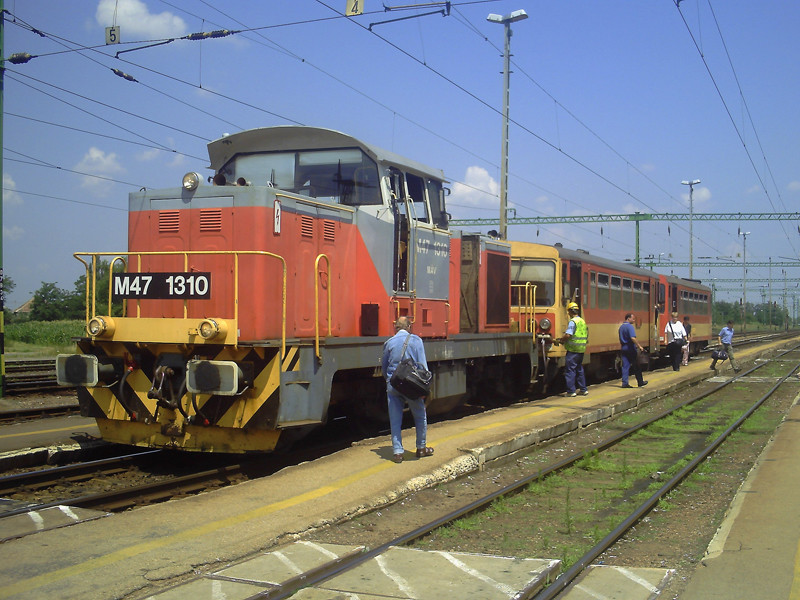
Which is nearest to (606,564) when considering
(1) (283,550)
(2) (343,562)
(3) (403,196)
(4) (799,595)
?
(4) (799,595)

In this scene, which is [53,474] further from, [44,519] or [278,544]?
[278,544]

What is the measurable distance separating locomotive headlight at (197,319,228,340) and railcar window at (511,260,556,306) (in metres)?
9.58

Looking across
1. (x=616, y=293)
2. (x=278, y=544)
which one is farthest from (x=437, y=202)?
(x=616, y=293)

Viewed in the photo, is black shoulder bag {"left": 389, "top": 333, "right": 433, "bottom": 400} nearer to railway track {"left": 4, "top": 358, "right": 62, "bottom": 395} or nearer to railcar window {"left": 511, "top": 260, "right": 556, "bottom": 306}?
railcar window {"left": 511, "top": 260, "right": 556, "bottom": 306}

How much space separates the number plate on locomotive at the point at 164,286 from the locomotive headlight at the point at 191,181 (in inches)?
42.3

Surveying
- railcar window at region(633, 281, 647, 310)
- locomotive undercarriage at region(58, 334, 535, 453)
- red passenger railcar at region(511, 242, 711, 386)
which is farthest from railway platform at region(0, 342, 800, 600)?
railcar window at region(633, 281, 647, 310)

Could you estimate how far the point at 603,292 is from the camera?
1923cm

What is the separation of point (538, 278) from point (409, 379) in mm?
8920

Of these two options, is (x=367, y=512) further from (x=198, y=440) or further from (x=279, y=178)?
(x=279, y=178)

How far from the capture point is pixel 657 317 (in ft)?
79.7

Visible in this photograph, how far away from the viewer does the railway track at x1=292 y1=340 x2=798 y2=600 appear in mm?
5289

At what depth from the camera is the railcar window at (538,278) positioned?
16.1 m

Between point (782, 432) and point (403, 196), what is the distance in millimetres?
6802

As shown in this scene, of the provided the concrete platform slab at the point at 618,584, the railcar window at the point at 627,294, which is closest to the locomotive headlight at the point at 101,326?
the concrete platform slab at the point at 618,584
